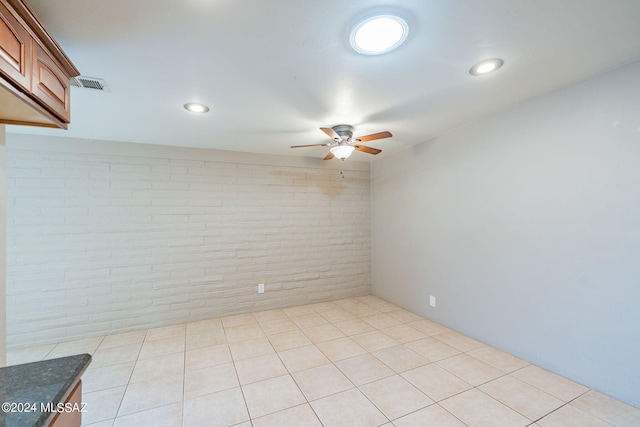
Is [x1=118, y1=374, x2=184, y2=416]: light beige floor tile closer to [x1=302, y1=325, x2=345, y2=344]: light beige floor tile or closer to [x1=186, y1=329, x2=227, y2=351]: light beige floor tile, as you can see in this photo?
[x1=186, y1=329, x2=227, y2=351]: light beige floor tile

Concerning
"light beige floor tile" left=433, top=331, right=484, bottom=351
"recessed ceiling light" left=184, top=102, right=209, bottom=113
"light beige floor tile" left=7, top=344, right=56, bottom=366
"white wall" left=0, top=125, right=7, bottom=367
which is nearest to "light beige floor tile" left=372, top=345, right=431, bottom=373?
"light beige floor tile" left=433, top=331, right=484, bottom=351

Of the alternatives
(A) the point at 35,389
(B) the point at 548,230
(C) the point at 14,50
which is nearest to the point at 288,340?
(A) the point at 35,389

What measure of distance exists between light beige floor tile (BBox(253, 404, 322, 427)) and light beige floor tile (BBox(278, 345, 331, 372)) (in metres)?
0.51

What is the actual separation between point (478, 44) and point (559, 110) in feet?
3.87

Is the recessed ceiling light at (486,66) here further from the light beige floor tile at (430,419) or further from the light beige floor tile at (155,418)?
the light beige floor tile at (155,418)

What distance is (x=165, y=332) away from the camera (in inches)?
125

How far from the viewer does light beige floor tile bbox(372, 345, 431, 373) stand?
2.40 meters

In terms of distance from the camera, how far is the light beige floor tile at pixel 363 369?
2.23m

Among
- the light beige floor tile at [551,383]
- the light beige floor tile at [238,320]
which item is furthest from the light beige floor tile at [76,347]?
the light beige floor tile at [551,383]

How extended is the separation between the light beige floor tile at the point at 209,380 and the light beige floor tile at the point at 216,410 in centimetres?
7

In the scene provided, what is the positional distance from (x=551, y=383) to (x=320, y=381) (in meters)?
1.78

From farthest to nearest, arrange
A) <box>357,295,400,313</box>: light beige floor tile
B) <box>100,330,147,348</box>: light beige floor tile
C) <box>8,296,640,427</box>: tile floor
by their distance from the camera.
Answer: <box>357,295,400,313</box>: light beige floor tile
<box>100,330,147,348</box>: light beige floor tile
<box>8,296,640,427</box>: tile floor

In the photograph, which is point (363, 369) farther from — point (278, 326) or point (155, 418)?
point (155, 418)

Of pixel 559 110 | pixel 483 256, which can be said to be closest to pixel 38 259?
pixel 483 256
